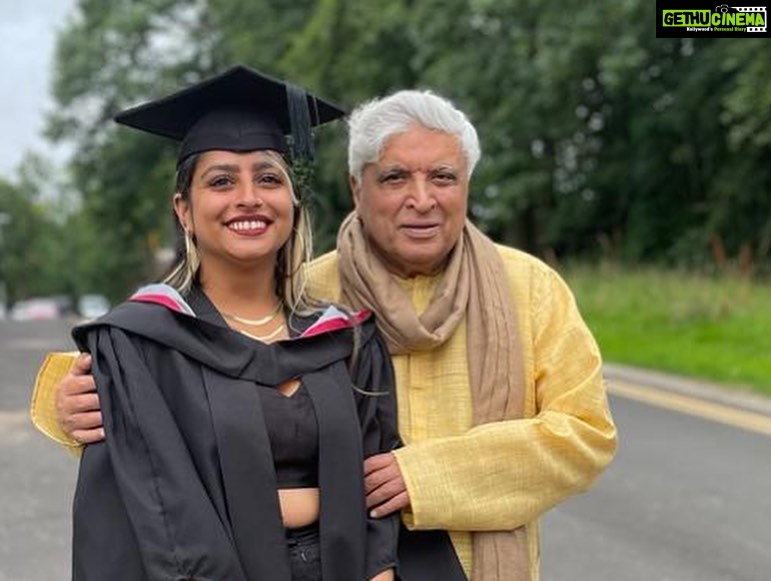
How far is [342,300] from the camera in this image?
7.72 ft

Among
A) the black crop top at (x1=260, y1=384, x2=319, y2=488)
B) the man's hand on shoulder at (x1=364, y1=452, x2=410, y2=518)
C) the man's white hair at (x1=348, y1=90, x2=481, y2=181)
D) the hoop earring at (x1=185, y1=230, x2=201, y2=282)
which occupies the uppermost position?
the man's white hair at (x1=348, y1=90, x2=481, y2=181)

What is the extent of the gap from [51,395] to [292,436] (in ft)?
1.81

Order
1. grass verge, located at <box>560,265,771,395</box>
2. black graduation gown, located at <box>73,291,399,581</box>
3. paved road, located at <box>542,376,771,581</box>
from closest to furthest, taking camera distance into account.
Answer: black graduation gown, located at <box>73,291,399,581</box>, paved road, located at <box>542,376,771,581</box>, grass verge, located at <box>560,265,771,395</box>

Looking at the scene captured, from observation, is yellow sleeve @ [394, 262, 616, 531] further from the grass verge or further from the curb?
the grass verge

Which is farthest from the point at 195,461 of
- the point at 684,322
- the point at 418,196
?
the point at 684,322

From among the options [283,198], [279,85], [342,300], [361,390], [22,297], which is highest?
[279,85]

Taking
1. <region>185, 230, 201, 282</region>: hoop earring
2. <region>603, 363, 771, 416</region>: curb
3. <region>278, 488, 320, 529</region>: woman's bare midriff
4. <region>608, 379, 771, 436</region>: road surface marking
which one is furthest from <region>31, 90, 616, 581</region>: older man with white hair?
<region>603, 363, 771, 416</region>: curb

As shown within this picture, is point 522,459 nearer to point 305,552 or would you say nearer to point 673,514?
point 305,552

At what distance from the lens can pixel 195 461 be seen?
192 cm

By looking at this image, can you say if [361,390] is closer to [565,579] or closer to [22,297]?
[565,579]

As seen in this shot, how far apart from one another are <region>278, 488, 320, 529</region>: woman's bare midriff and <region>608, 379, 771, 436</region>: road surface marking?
6333mm

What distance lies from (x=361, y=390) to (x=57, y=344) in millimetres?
14454

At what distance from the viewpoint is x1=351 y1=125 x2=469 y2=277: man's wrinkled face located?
7.45 ft

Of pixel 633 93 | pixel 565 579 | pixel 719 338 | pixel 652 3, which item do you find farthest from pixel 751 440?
pixel 633 93
